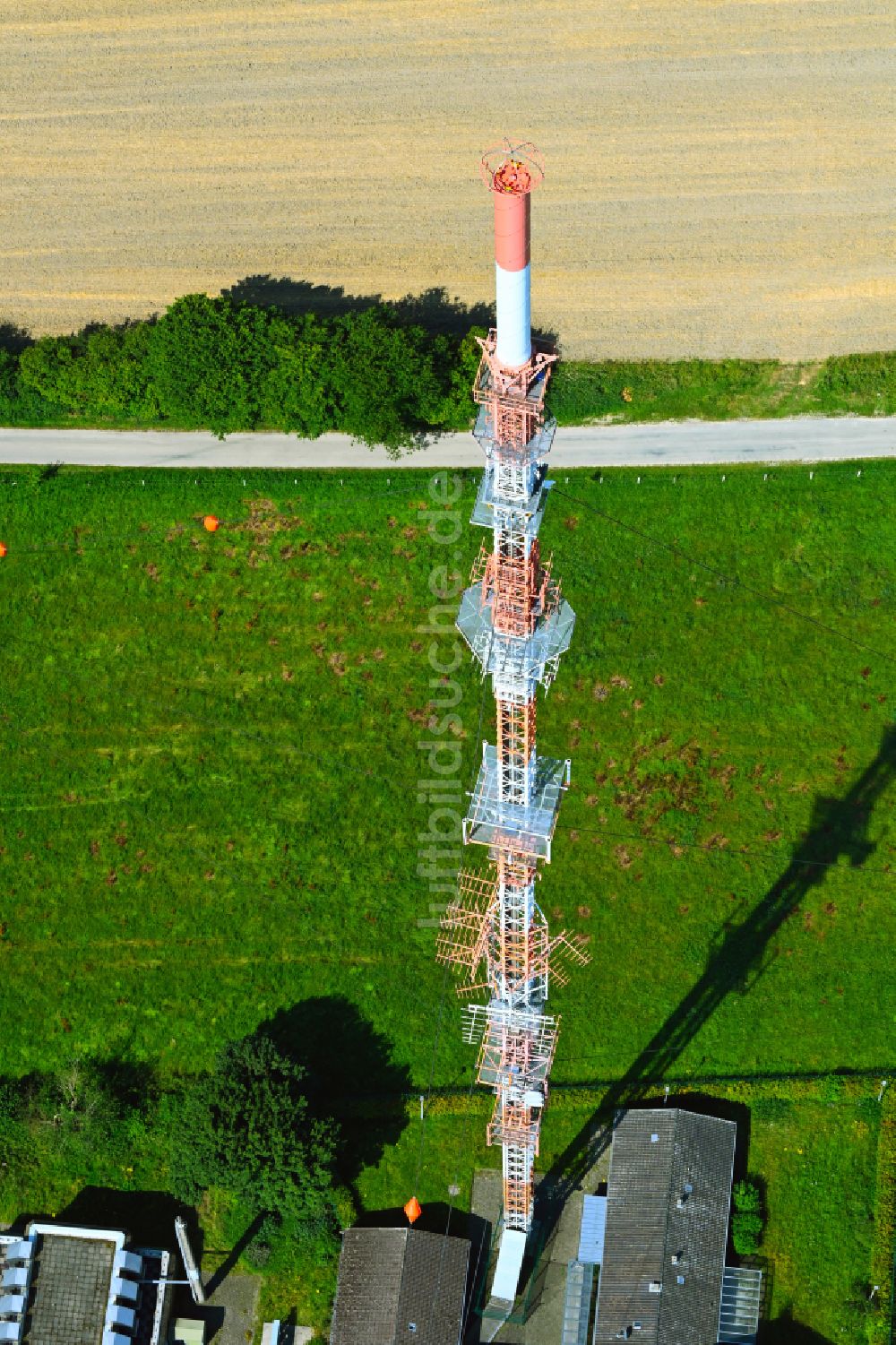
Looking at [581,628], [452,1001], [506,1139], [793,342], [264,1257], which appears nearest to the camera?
[506,1139]

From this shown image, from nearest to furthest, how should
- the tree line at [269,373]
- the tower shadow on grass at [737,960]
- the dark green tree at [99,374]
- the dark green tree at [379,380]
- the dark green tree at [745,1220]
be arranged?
the dark green tree at [745,1220], the tower shadow on grass at [737,960], the dark green tree at [379,380], the tree line at [269,373], the dark green tree at [99,374]

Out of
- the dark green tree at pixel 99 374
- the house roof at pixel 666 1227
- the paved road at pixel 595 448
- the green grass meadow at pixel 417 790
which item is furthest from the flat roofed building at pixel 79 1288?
the dark green tree at pixel 99 374

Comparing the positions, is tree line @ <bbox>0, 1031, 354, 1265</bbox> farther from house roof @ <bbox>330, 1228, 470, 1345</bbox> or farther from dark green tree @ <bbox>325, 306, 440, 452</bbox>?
dark green tree @ <bbox>325, 306, 440, 452</bbox>

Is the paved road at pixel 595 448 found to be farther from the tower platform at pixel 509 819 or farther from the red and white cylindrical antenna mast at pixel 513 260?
the red and white cylindrical antenna mast at pixel 513 260

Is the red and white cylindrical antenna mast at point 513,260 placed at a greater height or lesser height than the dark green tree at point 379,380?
lesser

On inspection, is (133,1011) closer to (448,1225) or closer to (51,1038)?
(51,1038)

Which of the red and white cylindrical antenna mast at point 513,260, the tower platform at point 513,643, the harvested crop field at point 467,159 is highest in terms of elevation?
the harvested crop field at point 467,159

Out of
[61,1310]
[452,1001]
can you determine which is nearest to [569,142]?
[452,1001]
